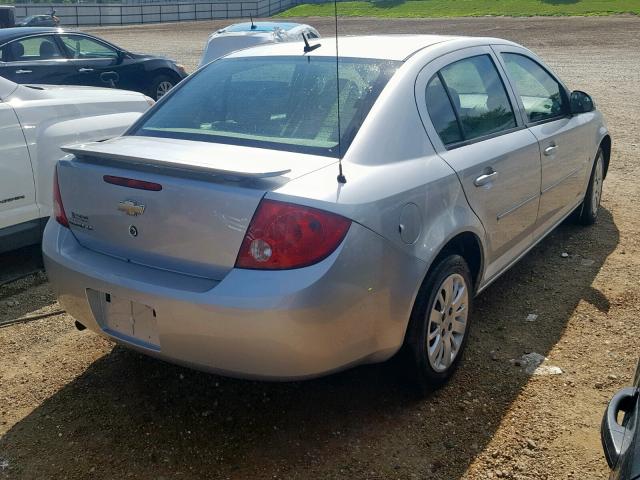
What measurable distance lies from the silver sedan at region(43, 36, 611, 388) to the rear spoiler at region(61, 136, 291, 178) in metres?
0.01

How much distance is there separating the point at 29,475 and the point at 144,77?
917 cm

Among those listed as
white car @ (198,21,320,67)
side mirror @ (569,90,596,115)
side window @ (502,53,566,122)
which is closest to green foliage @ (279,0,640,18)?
white car @ (198,21,320,67)

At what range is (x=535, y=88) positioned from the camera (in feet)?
15.3

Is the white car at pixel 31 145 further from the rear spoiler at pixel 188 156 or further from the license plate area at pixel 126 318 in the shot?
the license plate area at pixel 126 318

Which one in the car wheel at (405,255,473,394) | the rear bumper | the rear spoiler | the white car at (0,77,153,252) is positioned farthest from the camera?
the white car at (0,77,153,252)

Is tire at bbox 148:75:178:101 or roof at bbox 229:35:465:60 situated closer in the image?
roof at bbox 229:35:465:60

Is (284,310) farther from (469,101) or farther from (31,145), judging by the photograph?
(31,145)

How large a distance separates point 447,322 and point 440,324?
0.08 metres

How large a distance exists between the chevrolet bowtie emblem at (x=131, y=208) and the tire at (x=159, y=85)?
8684 mm

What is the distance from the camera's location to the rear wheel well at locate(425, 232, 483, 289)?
3.22 m

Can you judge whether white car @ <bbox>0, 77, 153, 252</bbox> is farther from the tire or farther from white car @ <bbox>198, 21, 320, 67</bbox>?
the tire

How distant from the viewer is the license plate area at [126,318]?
2.80 meters

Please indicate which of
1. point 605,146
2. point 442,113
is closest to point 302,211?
point 442,113

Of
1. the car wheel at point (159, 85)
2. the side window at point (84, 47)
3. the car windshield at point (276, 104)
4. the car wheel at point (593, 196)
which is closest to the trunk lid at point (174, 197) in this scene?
the car windshield at point (276, 104)
